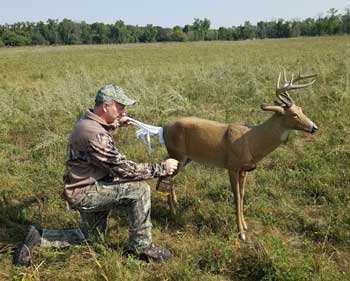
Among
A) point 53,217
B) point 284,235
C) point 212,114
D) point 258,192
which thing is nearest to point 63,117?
point 212,114

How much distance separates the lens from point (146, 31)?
119 m

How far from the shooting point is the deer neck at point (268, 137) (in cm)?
523

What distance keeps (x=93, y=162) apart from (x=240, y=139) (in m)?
1.89

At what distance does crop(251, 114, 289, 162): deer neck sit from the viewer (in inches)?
206

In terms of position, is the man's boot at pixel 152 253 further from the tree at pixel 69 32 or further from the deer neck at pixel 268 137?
the tree at pixel 69 32

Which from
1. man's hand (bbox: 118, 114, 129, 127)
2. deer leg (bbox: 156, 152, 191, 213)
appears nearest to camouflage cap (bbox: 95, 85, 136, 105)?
man's hand (bbox: 118, 114, 129, 127)

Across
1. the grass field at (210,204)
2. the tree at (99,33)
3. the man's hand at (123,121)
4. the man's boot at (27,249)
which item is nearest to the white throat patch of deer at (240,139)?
the grass field at (210,204)

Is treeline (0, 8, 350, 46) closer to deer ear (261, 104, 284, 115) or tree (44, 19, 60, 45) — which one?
tree (44, 19, 60, 45)

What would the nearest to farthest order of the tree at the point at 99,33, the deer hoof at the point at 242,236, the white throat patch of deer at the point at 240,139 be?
the deer hoof at the point at 242,236, the white throat patch of deer at the point at 240,139, the tree at the point at 99,33

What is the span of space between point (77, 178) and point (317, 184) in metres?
3.36

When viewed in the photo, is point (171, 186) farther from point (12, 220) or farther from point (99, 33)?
point (99, 33)

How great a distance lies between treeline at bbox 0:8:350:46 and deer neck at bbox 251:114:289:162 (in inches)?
4049

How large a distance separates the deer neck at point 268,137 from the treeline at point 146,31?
103 meters

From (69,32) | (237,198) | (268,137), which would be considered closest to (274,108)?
(268,137)
